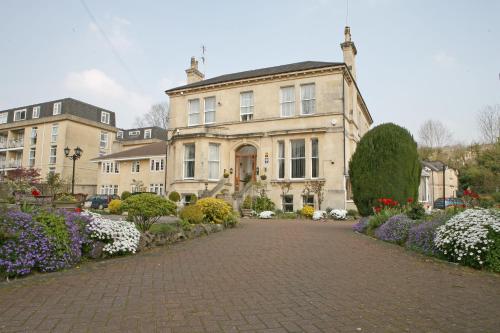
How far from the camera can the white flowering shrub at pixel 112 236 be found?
23.7 feet

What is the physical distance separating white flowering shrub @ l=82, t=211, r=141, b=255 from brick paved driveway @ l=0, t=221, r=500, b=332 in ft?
1.02

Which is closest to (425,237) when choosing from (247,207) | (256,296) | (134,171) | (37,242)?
(256,296)

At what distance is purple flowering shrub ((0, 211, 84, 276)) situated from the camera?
5.52 meters

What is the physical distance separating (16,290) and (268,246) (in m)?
5.61

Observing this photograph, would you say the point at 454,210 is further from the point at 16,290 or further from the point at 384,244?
the point at 16,290

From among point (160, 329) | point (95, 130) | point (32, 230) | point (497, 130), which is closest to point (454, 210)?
point (160, 329)

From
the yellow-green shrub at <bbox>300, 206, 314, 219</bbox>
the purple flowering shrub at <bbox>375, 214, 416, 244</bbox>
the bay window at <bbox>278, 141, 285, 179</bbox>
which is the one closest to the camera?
the purple flowering shrub at <bbox>375, 214, 416, 244</bbox>

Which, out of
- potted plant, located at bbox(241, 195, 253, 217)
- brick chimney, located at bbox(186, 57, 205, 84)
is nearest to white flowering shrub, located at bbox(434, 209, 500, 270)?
potted plant, located at bbox(241, 195, 253, 217)

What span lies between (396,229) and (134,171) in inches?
1283

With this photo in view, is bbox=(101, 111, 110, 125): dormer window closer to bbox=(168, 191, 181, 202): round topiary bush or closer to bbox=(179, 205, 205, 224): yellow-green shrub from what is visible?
bbox=(168, 191, 181, 202): round topiary bush

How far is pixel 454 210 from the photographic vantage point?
945 cm

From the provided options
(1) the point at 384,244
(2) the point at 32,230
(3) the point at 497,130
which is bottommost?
(1) the point at 384,244

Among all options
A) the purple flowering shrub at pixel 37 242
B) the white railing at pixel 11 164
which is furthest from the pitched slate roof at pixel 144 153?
the purple flowering shrub at pixel 37 242

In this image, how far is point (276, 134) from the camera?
2314cm
